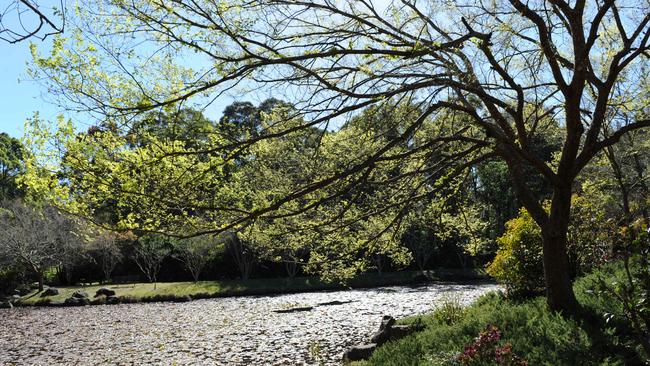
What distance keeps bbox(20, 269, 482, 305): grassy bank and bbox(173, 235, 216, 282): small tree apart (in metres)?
1.46

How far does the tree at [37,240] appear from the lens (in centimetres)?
2784

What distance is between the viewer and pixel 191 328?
52.2ft

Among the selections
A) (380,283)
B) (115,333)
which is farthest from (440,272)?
(115,333)

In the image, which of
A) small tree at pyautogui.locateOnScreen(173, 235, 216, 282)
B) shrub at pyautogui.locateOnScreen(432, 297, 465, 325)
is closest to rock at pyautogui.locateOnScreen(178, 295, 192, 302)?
small tree at pyautogui.locateOnScreen(173, 235, 216, 282)

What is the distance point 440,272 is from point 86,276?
2460cm

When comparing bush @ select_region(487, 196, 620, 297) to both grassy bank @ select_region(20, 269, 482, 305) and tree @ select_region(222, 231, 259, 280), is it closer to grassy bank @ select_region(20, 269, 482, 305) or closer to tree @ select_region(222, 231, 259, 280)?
grassy bank @ select_region(20, 269, 482, 305)

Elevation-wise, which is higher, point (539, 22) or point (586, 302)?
point (539, 22)

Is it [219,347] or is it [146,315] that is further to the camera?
[146,315]

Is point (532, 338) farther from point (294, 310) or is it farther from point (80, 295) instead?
point (80, 295)

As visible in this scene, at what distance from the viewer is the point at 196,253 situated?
1182 inches

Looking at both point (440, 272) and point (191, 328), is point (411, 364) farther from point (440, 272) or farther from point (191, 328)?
point (440, 272)

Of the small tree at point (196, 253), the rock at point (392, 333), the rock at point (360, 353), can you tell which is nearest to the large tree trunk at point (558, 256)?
the rock at point (392, 333)

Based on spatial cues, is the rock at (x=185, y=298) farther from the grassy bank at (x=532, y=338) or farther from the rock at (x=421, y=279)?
the grassy bank at (x=532, y=338)

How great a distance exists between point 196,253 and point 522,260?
23546 millimetres
